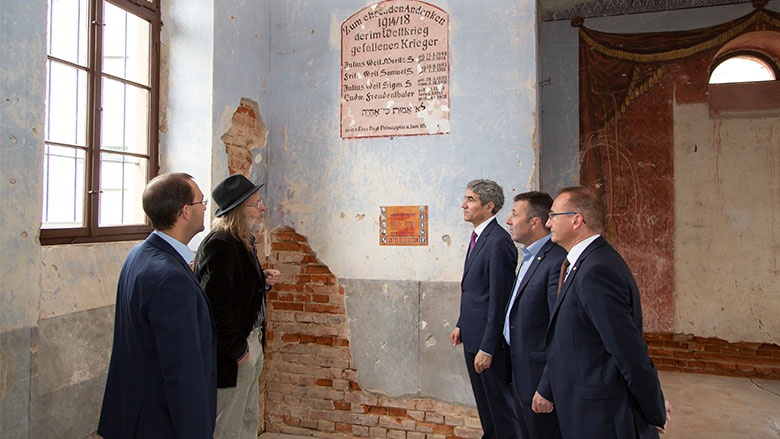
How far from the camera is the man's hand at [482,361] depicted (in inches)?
118

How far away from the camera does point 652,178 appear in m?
5.91

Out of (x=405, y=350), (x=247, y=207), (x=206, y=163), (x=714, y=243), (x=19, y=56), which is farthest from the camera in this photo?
(x=714, y=243)

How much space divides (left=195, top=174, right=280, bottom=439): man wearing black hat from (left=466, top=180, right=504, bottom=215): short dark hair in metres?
1.37

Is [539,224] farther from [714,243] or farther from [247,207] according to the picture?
[714,243]

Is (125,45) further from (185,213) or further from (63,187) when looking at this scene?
(185,213)

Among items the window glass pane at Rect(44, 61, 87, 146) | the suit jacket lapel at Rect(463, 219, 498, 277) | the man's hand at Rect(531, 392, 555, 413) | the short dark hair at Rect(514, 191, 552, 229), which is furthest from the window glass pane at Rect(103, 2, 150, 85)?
the man's hand at Rect(531, 392, 555, 413)

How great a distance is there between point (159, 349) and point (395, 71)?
9.23 ft

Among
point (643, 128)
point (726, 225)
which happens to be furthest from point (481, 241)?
point (726, 225)

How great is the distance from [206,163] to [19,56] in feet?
4.38

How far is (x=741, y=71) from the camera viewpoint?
6.05 meters

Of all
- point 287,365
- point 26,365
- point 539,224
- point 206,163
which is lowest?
point 287,365

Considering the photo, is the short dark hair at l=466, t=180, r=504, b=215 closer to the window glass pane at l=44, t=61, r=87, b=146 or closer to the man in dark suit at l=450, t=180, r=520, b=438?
the man in dark suit at l=450, t=180, r=520, b=438

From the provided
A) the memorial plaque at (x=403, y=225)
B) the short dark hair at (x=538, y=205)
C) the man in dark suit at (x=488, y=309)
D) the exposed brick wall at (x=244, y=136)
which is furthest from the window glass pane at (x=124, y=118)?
the short dark hair at (x=538, y=205)

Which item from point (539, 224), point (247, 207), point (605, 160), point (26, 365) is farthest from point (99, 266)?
point (605, 160)
